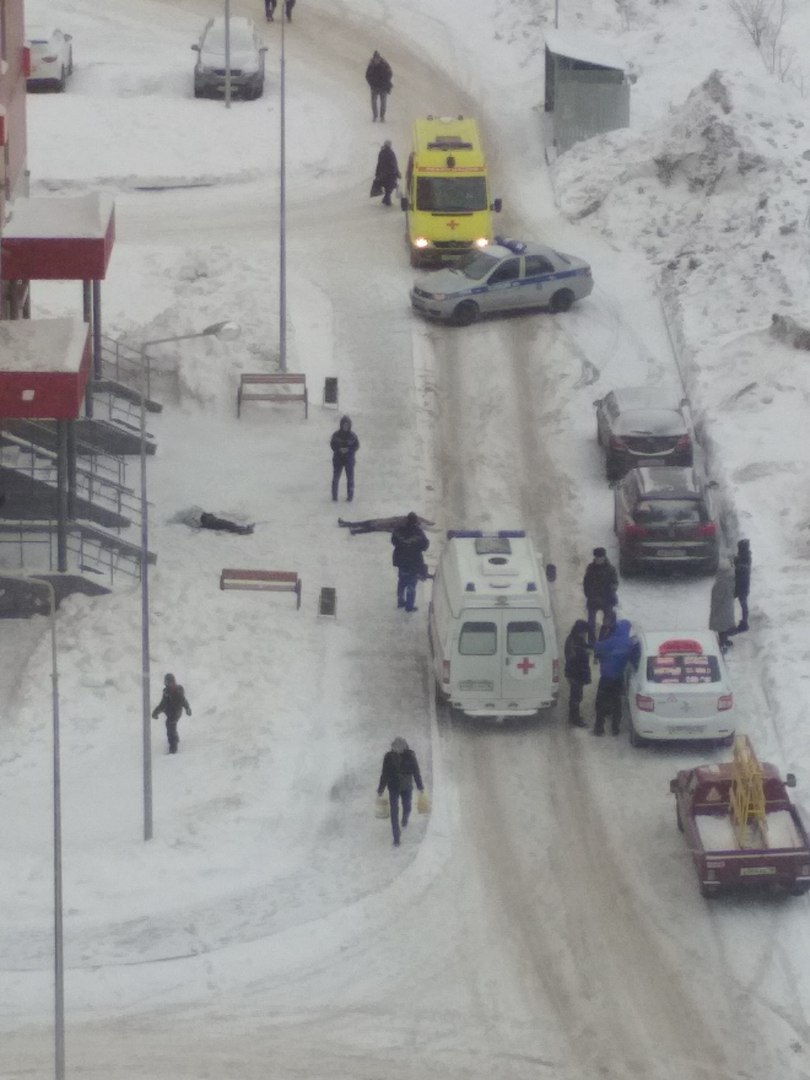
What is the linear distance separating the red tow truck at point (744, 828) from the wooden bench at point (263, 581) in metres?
8.67

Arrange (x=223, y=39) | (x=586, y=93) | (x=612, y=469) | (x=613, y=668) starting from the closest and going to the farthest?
(x=613, y=668) < (x=612, y=469) < (x=586, y=93) < (x=223, y=39)

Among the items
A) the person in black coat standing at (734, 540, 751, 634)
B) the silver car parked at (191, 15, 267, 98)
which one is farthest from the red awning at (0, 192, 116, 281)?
the silver car parked at (191, 15, 267, 98)

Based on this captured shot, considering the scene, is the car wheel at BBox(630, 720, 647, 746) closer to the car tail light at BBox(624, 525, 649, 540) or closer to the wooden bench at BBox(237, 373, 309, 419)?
the car tail light at BBox(624, 525, 649, 540)

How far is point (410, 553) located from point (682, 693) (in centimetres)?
561

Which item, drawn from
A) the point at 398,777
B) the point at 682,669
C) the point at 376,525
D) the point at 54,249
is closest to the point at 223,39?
the point at 54,249

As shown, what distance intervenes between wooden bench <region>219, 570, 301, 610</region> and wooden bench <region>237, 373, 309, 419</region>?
681cm

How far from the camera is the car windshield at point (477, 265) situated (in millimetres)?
44344

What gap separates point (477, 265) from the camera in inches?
1754

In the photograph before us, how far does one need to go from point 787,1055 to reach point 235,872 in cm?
727

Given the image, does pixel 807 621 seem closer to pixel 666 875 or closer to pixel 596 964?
pixel 666 875

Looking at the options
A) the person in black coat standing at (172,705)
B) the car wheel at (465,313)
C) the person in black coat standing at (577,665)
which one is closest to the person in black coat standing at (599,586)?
the person in black coat standing at (577,665)

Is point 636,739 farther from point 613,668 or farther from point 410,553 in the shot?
point 410,553

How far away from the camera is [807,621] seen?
3372 centimetres

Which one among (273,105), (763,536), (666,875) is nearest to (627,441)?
(763,536)
